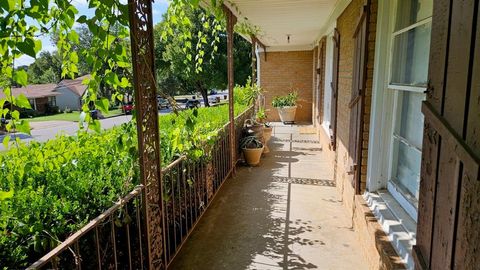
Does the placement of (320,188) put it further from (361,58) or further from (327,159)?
(361,58)

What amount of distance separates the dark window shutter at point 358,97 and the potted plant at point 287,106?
751 cm

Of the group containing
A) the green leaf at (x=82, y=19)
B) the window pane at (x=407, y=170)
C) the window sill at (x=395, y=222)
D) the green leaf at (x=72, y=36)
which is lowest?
the window sill at (x=395, y=222)

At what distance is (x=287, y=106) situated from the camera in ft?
35.8

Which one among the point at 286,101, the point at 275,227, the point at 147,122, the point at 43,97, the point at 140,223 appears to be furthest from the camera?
the point at 43,97

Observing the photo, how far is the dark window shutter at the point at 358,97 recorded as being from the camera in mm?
2881

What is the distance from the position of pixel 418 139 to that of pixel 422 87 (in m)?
0.38

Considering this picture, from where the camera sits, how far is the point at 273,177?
5129 millimetres

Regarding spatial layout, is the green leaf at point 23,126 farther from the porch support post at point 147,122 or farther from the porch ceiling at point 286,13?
the porch ceiling at point 286,13

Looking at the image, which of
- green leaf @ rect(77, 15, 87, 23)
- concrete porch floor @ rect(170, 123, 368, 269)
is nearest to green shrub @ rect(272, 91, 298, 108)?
concrete porch floor @ rect(170, 123, 368, 269)

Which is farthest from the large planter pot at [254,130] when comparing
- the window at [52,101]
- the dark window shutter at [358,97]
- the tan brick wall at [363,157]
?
Result: the window at [52,101]

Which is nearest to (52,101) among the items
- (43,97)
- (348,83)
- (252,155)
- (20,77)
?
(43,97)

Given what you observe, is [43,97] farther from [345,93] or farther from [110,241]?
[110,241]

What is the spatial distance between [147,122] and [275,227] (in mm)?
1983

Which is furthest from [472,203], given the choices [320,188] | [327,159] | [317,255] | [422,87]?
[327,159]
